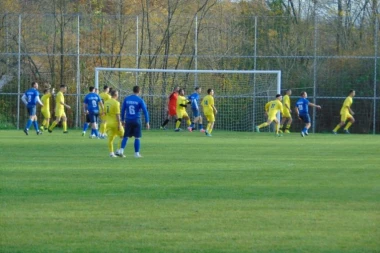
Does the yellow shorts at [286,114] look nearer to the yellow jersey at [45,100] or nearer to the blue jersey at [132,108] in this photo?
the yellow jersey at [45,100]

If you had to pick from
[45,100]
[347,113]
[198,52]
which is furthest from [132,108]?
[198,52]

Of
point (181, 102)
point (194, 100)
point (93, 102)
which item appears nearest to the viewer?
point (93, 102)

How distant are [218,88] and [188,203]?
31702 millimetres

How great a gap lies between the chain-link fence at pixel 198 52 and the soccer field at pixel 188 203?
21.3 meters

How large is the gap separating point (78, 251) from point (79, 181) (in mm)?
6908

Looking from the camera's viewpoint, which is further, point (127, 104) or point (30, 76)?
point (30, 76)

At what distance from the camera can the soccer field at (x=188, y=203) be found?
30.3 feet

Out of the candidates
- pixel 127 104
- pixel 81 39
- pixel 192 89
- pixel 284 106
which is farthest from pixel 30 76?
pixel 127 104

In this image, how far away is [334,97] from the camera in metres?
43.1

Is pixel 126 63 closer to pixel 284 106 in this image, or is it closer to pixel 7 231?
pixel 284 106

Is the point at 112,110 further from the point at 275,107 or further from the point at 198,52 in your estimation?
the point at 198,52

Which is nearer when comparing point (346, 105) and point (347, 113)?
point (346, 105)

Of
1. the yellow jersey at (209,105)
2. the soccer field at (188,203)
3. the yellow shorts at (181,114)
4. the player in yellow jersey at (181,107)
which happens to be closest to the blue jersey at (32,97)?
the yellow jersey at (209,105)

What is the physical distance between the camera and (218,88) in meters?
43.9
